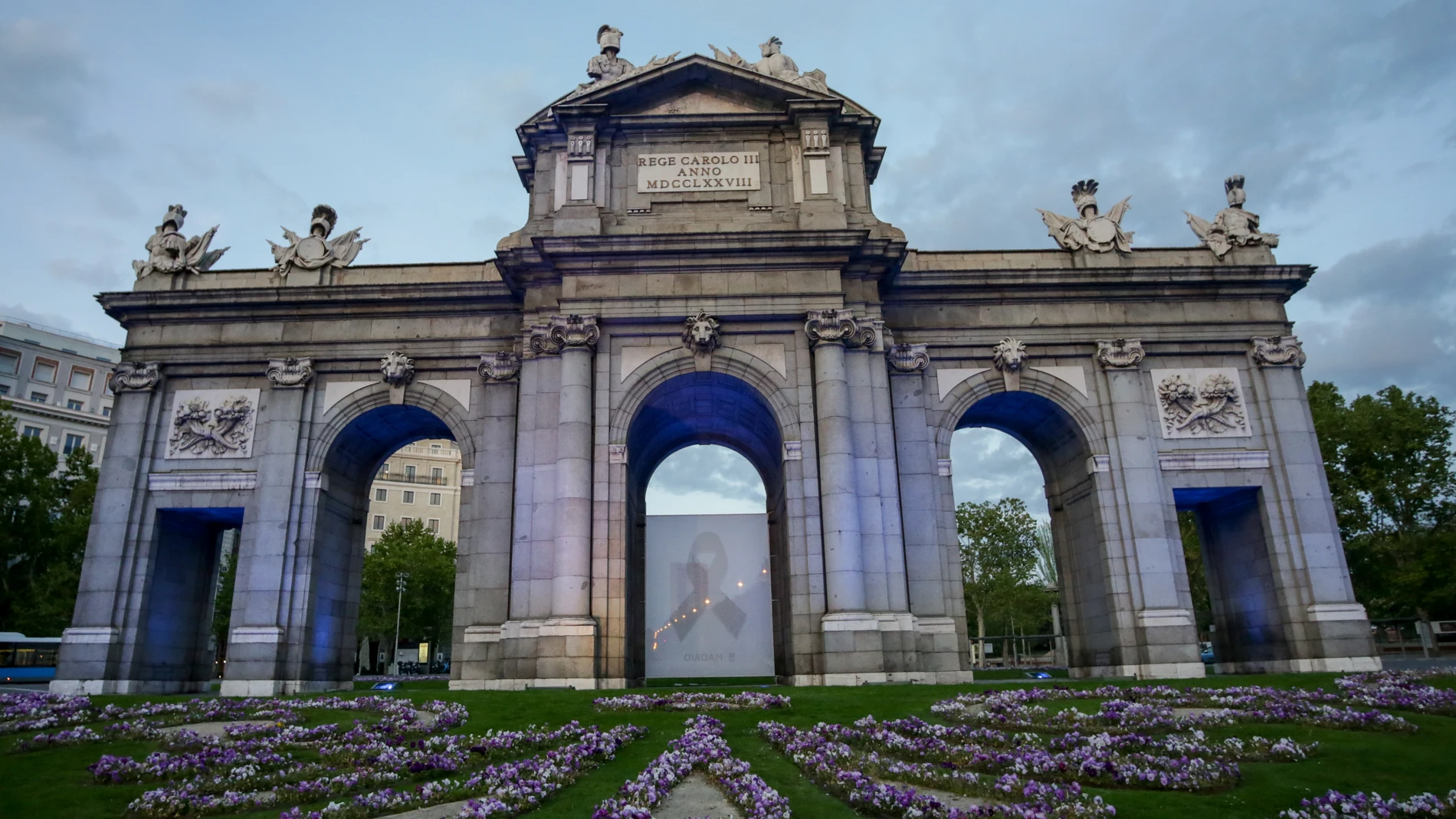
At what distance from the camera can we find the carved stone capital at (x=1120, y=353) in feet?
95.4

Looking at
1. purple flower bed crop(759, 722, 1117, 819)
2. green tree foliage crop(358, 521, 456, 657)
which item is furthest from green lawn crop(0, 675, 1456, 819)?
green tree foliage crop(358, 521, 456, 657)

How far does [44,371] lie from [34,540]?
146ft

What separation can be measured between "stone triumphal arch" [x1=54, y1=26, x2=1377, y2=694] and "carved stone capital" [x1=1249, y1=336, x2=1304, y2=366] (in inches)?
6.7

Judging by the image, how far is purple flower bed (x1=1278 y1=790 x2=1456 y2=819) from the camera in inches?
360

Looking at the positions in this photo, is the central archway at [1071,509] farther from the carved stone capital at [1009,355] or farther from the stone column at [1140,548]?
the carved stone capital at [1009,355]

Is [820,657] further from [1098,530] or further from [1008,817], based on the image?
[1008,817]

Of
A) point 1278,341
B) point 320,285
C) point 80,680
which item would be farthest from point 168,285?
point 1278,341

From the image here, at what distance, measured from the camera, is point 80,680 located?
86.5ft

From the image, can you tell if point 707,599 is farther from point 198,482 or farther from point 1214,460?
point 1214,460

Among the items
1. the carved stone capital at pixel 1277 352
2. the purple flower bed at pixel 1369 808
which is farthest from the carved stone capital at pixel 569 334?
the carved stone capital at pixel 1277 352

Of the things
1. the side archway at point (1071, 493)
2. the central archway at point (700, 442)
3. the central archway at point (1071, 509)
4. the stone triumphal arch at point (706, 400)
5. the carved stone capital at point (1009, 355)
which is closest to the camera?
the stone triumphal arch at point (706, 400)

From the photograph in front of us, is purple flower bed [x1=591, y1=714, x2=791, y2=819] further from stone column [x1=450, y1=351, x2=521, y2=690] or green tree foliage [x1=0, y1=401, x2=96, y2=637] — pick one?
green tree foliage [x1=0, y1=401, x2=96, y2=637]

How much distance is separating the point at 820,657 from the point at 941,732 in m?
9.80

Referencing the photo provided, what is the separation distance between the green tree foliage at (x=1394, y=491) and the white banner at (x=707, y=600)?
1261 inches
